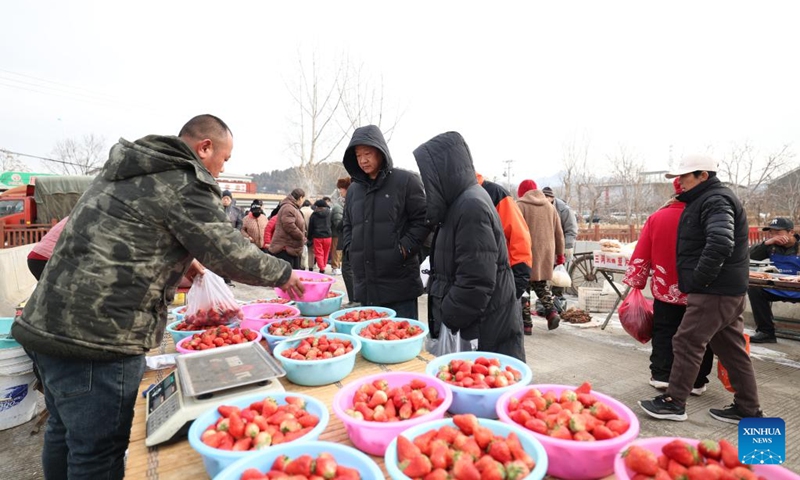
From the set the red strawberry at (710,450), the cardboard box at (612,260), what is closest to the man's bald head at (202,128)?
the red strawberry at (710,450)

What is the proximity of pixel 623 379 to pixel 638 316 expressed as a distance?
0.71 meters

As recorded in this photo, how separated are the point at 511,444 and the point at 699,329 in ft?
8.79

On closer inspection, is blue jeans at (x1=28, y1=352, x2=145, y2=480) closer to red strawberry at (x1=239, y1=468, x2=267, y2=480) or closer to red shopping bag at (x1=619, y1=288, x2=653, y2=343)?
red strawberry at (x1=239, y1=468, x2=267, y2=480)

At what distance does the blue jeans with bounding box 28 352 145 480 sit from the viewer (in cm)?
167

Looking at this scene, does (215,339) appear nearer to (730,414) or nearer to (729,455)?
(729,455)

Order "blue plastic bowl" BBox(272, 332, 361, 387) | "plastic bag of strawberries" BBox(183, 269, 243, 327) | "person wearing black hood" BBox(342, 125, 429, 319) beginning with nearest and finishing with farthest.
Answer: "blue plastic bowl" BBox(272, 332, 361, 387)
"plastic bag of strawberries" BBox(183, 269, 243, 327)
"person wearing black hood" BBox(342, 125, 429, 319)

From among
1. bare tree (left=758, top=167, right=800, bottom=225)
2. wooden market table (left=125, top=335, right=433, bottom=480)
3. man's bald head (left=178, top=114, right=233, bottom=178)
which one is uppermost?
bare tree (left=758, top=167, right=800, bottom=225)

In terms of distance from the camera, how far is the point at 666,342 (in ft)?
12.4

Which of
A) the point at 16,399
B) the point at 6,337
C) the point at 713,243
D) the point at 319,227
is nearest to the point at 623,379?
the point at 713,243

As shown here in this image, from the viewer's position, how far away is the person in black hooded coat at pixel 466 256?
2254 millimetres

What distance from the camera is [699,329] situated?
3.07 m

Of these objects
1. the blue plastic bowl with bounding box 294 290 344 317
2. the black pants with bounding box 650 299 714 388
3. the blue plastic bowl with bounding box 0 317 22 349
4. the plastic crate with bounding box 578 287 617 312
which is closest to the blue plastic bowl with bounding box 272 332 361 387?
the blue plastic bowl with bounding box 294 290 344 317

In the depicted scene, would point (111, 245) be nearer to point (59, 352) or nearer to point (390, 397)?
point (59, 352)

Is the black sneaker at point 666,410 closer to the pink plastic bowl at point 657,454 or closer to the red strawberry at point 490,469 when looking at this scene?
the pink plastic bowl at point 657,454
